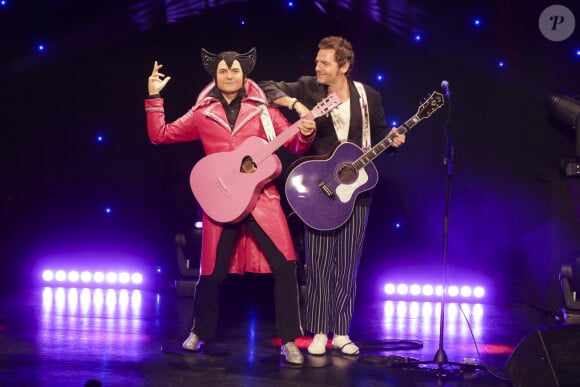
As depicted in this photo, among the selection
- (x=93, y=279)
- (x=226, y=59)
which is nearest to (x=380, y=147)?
(x=226, y=59)

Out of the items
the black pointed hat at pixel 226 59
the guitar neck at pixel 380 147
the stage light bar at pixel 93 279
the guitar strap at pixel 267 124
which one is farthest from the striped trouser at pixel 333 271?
the stage light bar at pixel 93 279

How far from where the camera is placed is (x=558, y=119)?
23.0 feet

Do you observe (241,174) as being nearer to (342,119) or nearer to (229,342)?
(342,119)

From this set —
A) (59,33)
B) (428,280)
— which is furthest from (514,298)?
(59,33)

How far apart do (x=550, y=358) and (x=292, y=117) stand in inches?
150

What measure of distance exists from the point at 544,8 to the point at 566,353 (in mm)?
4158

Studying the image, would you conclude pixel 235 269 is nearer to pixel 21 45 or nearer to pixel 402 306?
pixel 402 306

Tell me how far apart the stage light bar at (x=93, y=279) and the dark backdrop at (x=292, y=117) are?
0.17 metres

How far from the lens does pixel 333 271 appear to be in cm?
518

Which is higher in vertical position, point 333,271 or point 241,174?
point 241,174

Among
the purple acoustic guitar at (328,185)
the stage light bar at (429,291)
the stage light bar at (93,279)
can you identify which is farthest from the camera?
the stage light bar at (93,279)

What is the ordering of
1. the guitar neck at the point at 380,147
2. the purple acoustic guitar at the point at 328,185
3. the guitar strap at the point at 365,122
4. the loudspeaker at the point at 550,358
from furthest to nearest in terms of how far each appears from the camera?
the guitar strap at the point at 365,122, the purple acoustic guitar at the point at 328,185, the guitar neck at the point at 380,147, the loudspeaker at the point at 550,358

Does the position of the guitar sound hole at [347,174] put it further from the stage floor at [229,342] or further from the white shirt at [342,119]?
the stage floor at [229,342]

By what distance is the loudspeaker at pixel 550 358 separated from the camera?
145 inches
